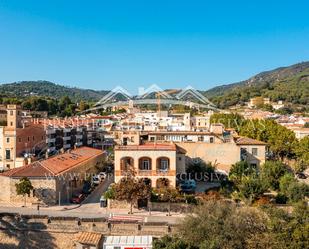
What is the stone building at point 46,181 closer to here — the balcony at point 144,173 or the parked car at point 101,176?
the parked car at point 101,176

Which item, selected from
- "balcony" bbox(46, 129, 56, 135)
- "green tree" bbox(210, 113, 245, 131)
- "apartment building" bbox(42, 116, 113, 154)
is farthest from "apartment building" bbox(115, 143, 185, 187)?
"green tree" bbox(210, 113, 245, 131)

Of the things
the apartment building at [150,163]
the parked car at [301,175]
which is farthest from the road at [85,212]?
the parked car at [301,175]

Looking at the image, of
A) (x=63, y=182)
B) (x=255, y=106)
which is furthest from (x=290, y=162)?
(x=255, y=106)

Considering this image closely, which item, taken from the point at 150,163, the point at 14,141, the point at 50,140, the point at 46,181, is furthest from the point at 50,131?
the point at 150,163

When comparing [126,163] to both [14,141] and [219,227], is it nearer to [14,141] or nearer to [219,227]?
[219,227]

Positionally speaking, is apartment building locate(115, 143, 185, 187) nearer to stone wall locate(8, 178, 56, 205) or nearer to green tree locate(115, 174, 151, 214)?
green tree locate(115, 174, 151, 214)
